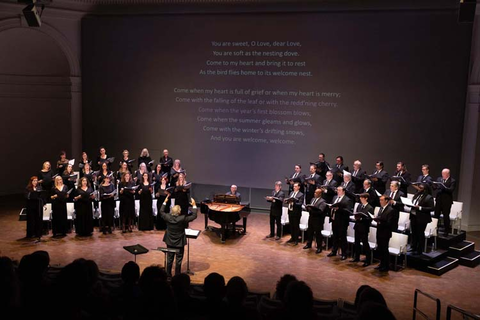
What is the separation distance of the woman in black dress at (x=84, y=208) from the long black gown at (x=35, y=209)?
74 cm

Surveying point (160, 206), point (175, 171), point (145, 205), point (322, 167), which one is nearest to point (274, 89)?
point (322, 167)

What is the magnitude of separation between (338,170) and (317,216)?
210cm

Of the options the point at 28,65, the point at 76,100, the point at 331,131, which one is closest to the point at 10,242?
the point at 76,100

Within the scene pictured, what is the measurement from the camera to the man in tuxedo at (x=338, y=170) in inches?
486

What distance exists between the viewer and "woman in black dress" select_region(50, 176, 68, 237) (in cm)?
1094

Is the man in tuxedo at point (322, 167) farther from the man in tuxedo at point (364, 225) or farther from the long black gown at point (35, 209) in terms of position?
the long black gown at point (35, 209)

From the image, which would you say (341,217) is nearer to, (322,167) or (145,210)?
(322,167)

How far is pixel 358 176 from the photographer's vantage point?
39.8ft

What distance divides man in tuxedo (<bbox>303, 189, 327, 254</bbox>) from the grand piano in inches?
63.5

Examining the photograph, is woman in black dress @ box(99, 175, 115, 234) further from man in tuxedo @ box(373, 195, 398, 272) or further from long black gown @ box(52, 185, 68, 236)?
man in tuxedo @ box(373, 195, 398, 272)

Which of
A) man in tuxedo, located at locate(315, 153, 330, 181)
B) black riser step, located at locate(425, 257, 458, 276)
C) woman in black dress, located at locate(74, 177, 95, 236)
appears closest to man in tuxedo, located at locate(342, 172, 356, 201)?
man in tuxedo, located at locate(315, 153, 330, 181)

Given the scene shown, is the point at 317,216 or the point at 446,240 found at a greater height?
the point at 317,216

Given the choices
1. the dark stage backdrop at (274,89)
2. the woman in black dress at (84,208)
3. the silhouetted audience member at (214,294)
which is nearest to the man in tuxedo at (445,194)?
the dark stage backdrop at (274,89)

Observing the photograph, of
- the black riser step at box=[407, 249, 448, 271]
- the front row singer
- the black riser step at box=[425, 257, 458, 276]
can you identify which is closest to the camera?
the front row singer
